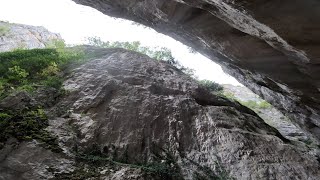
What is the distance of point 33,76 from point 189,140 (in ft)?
18.3

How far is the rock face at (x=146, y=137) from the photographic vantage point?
829cm

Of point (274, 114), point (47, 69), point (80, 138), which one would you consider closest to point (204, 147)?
point (80, 138)

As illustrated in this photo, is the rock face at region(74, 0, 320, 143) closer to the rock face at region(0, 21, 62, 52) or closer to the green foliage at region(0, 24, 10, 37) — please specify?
the rock face at region(0, 21, 62, 52)

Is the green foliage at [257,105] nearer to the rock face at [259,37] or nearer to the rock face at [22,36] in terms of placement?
the rock face at [259,37]

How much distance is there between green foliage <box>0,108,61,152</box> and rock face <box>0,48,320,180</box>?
20 cm

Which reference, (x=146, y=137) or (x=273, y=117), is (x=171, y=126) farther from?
(x=273, y=117)

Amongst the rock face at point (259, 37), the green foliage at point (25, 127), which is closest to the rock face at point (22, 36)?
the rock face at point (259, 37)

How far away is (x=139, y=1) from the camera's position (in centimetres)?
1180

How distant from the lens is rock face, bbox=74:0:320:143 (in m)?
7.07

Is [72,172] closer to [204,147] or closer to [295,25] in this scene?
[204,147]

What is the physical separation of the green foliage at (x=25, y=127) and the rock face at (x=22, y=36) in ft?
56.2

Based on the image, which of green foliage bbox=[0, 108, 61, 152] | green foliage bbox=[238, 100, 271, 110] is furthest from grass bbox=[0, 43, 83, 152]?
green foliage bbox=[238, 100, 271, 110]

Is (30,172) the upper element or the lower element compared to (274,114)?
lower

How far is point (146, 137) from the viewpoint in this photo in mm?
9945
